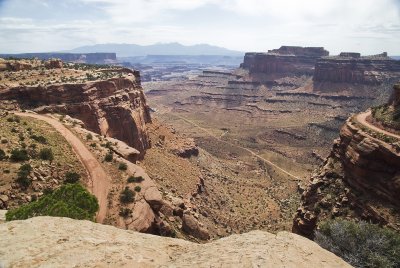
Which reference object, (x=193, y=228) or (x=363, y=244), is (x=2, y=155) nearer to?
(x=193, y=228)

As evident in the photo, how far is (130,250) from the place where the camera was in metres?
23.0

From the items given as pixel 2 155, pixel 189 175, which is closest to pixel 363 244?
pixel 2 155

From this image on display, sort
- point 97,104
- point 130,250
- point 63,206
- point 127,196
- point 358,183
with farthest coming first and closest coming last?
1. point 97,104
2. point 358,183
3. point 127,196
4. point 63,206
5. point 130,250

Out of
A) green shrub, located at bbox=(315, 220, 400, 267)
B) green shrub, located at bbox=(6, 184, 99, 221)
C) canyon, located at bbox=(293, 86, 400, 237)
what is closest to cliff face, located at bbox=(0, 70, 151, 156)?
green shrub, located at bbox=(6, 184, 99, 221)

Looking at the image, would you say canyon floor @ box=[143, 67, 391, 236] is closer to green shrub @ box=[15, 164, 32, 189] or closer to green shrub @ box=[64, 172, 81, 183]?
green shrub @ box=[64, 172, 81, 183]

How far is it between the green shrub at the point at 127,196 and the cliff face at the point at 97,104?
991 inches

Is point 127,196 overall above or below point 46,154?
below

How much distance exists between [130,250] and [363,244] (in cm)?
2252

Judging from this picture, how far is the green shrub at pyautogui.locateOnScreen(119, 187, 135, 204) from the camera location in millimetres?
46906

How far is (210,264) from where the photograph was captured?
20562mm

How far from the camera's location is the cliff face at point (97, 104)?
68688mm

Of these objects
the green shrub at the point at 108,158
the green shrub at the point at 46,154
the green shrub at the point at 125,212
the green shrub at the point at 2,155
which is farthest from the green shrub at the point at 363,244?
the green shrub at the point at 2,155

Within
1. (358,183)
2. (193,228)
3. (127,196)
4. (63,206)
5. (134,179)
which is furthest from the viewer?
(134,179)

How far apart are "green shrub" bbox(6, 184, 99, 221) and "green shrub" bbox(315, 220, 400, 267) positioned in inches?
864
